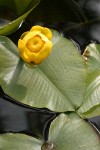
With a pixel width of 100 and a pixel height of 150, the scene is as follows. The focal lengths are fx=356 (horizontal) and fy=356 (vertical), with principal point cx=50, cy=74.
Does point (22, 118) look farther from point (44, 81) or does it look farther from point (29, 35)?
point (29, 35)

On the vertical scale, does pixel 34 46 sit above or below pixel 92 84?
above

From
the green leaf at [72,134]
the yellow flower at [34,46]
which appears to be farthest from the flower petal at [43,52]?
the green leaf at [72,134]

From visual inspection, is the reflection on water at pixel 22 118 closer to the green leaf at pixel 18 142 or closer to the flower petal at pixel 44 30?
the green leaf at pixel 18 142

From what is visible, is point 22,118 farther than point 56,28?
No

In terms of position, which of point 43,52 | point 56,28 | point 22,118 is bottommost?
point 22,118

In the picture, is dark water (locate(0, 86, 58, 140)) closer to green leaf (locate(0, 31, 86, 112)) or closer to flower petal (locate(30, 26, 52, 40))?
green leaf (locate(0, 31, 86, 112))

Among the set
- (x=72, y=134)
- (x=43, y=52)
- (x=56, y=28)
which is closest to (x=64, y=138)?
(x=72, y=134)

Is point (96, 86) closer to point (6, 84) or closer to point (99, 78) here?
point (99, 78)

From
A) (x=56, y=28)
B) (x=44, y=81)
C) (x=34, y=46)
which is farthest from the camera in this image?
(x=56, y=28)
